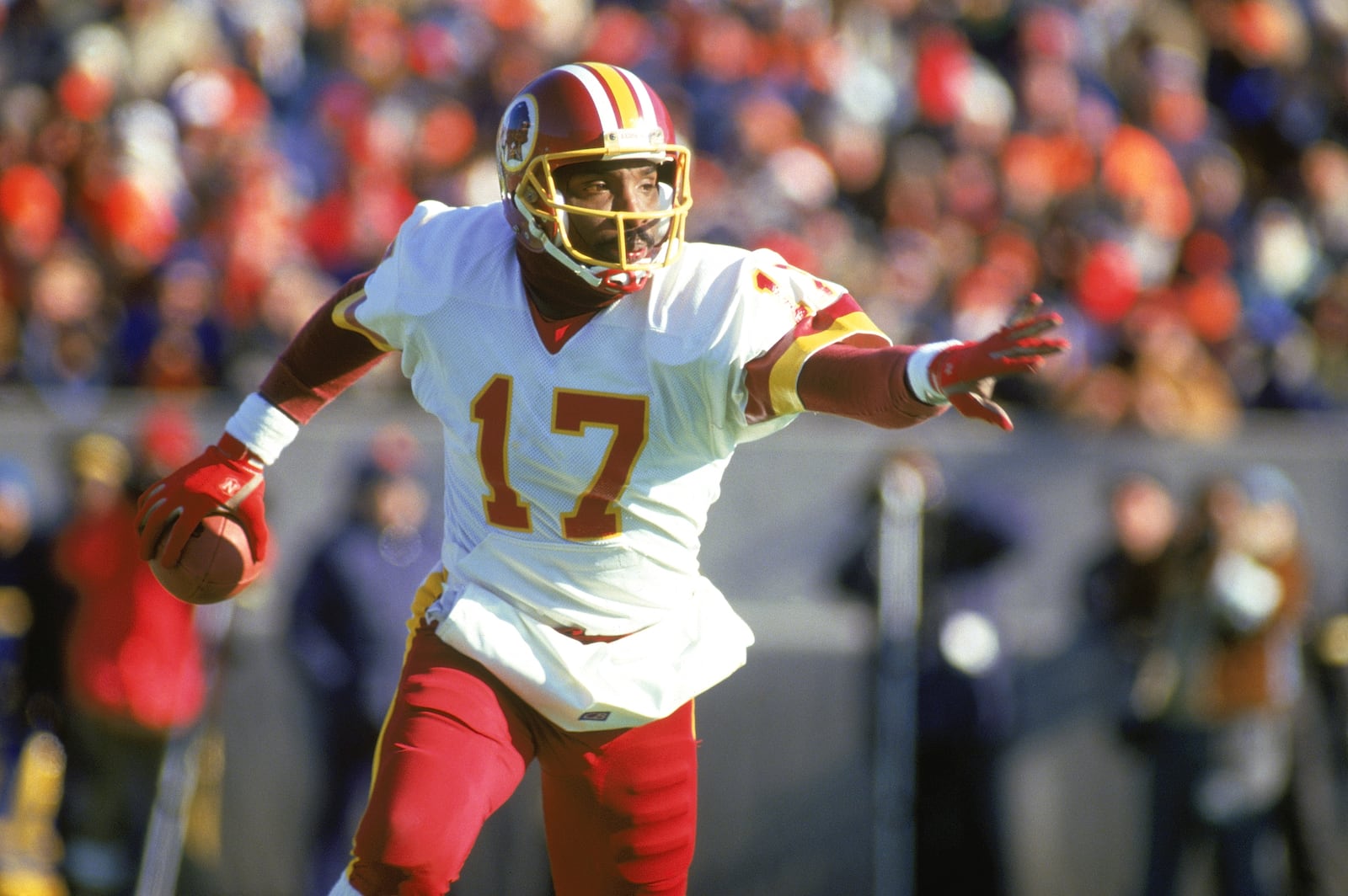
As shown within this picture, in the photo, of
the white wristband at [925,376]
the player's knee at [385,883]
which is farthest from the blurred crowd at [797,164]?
the player's knee at [385,883]

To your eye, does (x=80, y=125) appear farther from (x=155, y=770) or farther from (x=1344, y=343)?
(x=1344, y=343)

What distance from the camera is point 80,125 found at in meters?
8.32

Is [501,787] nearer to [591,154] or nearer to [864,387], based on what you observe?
[864,387]

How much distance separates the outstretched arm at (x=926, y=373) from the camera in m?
2.60

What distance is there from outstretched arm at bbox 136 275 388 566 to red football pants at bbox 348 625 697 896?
507 mm

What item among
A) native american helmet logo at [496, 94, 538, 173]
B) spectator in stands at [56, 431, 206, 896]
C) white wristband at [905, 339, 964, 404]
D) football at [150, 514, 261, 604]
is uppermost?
native american helmet logo at [496, 94, 538, 173]

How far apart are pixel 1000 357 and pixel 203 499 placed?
1.70m

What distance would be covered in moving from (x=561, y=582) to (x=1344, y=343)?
5.10 metres

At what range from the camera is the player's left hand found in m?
2.58

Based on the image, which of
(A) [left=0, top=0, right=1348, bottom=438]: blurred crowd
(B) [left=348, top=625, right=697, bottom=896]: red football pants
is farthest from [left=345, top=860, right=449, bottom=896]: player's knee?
(A) [left=0, top=0, right=1348, bottom=438]: blurred crowd

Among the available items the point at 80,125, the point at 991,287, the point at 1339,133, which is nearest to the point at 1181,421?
the point at 991,287

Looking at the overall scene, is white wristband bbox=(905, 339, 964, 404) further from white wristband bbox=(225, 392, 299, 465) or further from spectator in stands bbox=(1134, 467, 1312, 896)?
spectator in stands bbox=(1134, 467, 1312, 896)

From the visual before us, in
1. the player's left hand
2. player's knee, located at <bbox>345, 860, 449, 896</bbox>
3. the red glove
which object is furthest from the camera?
the red glove

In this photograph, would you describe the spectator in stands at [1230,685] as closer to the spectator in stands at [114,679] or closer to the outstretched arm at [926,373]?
the outstretched arm at [926,373]
